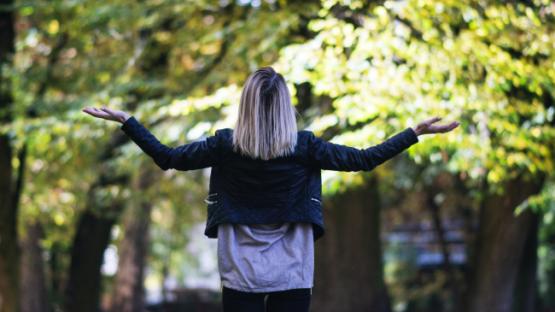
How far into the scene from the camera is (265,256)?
375 centimetres

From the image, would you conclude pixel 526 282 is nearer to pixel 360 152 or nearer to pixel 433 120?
pixel 433 120

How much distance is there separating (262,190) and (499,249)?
31.2 ft

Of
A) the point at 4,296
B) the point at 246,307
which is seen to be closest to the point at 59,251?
the point at 4,296

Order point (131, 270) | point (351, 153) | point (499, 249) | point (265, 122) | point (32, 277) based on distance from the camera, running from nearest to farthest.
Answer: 1. point (265, 122)
2. point (351, 153)
3. point (499, 249)
4. point (131, 270)
5. point (32, 277)

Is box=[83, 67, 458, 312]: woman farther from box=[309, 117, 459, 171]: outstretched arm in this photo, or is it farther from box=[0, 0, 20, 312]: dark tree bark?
box=[0, 0, 20, 312]: dark tree bark

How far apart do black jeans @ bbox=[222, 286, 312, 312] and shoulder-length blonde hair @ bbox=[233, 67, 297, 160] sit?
605 millimetres

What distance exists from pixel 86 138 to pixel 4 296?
9.09ft

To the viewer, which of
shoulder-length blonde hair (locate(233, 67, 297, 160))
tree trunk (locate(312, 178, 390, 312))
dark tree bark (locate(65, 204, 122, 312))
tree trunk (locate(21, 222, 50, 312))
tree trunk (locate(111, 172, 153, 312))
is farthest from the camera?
tree trunk (locate(21, 222, 50, 312))

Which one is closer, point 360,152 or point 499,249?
point 360,152

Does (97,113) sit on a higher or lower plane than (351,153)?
higher

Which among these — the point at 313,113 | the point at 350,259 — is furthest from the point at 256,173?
the point at 350,259

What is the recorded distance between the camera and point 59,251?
83.0ft

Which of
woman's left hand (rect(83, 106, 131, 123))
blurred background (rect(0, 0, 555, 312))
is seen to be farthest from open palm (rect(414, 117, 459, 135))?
blurred background (rect(0, 0, 555, 312))

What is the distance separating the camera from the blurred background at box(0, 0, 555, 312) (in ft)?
25.8
